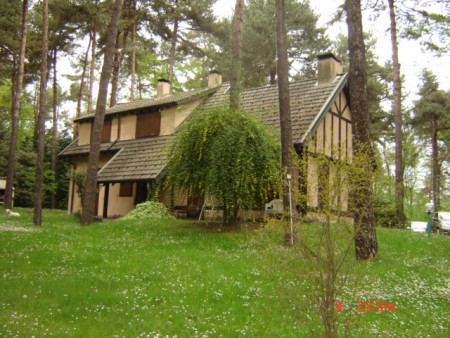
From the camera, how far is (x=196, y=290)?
27.4 ft

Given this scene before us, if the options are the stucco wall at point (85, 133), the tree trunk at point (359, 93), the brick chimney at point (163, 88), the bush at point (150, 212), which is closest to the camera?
the tree trunk at point (359, 93)

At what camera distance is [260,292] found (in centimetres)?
841

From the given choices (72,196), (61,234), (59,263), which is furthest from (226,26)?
(59,263)

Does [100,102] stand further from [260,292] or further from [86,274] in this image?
[260,292]

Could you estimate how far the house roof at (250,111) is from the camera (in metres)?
18.2

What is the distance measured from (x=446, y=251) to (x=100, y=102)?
44.3ft

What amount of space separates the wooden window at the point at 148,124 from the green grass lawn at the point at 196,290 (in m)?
10.5

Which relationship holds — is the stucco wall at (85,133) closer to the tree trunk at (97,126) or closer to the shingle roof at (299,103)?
the shingle roof at (299,103)

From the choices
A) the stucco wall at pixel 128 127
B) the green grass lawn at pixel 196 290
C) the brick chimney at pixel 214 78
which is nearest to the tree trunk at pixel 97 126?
the green grass lawn at pixel 196 290

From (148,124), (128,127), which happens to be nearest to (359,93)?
(148,124)

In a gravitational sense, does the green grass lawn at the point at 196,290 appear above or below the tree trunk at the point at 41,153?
below

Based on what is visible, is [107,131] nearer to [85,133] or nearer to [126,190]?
[85,133]

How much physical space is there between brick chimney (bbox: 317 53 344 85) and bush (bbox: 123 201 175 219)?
9121 millimetres

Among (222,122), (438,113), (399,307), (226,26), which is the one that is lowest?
(399,307)
